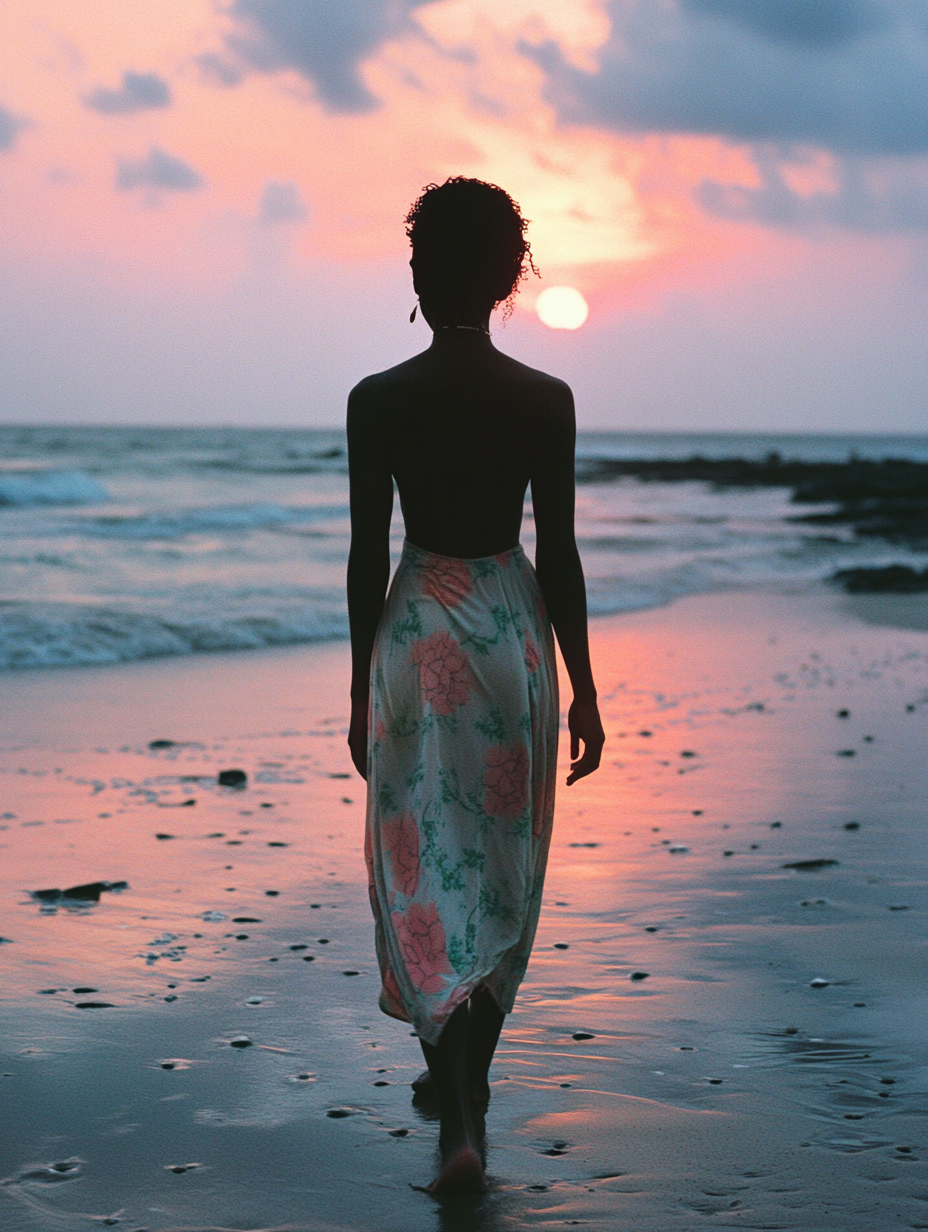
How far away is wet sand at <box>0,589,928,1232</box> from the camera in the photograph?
2682mm

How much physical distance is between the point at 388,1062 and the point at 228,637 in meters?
8.01

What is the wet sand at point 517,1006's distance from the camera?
2.68 m

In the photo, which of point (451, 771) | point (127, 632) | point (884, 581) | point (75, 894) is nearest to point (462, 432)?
point (451, 771)

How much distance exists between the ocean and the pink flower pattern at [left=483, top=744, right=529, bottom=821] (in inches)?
308

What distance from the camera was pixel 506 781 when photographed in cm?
285

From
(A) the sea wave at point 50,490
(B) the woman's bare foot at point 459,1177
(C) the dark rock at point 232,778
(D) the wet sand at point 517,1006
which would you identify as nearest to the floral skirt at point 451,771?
(B) the woman's bare foot at point 459,1177

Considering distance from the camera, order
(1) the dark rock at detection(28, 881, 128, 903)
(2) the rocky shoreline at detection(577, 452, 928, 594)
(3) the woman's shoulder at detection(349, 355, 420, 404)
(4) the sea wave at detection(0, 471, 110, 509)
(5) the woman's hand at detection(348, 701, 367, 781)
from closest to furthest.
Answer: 1. (3) the woman's shoulder at detection(349, 355, 420, 404)
2. (5) the woman's hand at detection(348, 701, 367, 781)
3. (1) the dark rock at detection(28, 881, 128, 903)
4. (2) the rocky shoreline at detection(577, 452, 928, 594)
5. (4) the sea wave at detection(0, 471, 110, 509)

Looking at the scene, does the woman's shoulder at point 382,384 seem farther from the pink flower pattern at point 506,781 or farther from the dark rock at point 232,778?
the dark rock at point 232,778

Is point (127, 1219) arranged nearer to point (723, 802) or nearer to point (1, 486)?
point (723, 802)

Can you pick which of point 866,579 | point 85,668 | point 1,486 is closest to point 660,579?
point 866,579

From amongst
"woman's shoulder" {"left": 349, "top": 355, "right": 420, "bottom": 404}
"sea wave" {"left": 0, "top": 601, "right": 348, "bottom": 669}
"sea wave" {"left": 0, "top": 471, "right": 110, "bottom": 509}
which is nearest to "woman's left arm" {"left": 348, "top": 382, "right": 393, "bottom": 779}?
"woman's shoulder" {"left": 349, "top": 355, "right": 420, "bottom": 404}

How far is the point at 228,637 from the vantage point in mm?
11070

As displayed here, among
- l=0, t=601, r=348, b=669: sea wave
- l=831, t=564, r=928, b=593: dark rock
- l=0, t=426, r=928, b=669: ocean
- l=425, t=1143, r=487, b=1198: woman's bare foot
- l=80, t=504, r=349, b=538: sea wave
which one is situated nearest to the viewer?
l=425, t=1143, r=487, b=1198: woman's bare foot

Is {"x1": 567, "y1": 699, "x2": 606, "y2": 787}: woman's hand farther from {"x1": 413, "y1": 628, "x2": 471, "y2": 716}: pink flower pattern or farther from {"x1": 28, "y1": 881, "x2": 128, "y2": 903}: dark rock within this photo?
{"x1": 28, "y1": 881, "x2": 128, "y2": 903}: dark rock
